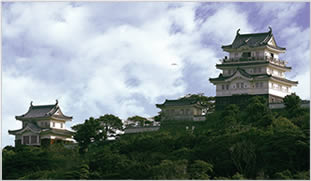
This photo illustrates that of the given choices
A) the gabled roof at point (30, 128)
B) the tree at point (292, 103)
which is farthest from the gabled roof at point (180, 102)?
the gabled roof at point (30, 128)

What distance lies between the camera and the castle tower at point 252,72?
56.2 metres

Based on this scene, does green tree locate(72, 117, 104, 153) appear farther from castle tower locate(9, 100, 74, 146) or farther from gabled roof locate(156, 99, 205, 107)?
castle tower locate(9, 100, 74, 146)

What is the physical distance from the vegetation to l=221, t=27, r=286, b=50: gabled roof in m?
7.33

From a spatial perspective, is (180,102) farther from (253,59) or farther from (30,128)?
(30,128)

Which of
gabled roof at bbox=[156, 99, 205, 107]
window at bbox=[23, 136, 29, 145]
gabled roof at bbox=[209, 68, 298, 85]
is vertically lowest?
window at bbox=[23, 136, 29, 145]

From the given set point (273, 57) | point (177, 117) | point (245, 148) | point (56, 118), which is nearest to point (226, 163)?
point (245, 148)

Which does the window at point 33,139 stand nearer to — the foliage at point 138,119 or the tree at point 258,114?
the foliage at point 138,119

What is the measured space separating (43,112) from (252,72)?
19234 millimetres

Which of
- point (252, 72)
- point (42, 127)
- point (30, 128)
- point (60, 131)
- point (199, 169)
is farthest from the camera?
point (60, 131)

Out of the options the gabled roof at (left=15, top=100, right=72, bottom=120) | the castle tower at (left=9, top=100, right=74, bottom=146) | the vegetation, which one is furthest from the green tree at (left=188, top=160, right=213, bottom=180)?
the gabled roof at (left=15, top=100, right=72, bottom=120)

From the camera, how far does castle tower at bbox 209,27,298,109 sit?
56.2 meters

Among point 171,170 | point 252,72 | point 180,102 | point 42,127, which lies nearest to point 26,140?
point 42,127

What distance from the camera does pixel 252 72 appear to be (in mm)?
58000

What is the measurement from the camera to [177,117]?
56719 mm
